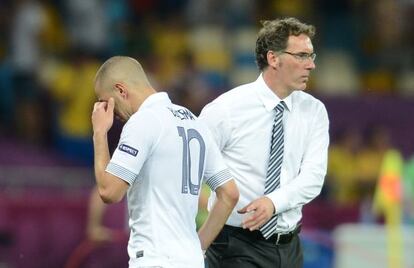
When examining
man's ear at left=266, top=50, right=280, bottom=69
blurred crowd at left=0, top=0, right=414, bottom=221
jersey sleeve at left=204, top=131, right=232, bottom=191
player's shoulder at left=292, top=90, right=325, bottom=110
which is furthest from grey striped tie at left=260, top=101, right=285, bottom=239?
blurred crowd at left=0, top=0, right=414, bottom=221

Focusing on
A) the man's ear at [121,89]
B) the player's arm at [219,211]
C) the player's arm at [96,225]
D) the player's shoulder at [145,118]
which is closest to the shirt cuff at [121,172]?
the player's shoulder at [145,118]

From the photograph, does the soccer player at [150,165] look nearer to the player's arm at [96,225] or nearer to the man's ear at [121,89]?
the man's ear at [121,89]

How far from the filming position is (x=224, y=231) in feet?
27.6

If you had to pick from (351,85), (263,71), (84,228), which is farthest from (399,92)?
A: (263,71)

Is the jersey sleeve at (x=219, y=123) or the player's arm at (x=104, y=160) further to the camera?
the jersey sleeve at (x=219, y=123)

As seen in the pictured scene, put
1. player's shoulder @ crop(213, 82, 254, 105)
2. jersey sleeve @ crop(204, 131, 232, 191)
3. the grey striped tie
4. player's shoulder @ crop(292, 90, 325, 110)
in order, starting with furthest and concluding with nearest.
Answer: player's shoulder @ crop(292, 90, 325, 110) < player's shoulder @ crop(213, 82, 254, 105) < the grey striped tie < jersey sleeve @ crop(204, 131, 232, 191)

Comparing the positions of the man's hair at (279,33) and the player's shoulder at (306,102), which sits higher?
the man's hair at (279,33)

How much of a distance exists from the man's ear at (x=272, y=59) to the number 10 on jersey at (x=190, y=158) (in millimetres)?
1003

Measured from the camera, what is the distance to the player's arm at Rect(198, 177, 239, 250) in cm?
779

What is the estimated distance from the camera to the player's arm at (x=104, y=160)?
7238 millimetres

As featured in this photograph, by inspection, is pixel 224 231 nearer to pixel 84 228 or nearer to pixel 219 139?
pixel 219 139

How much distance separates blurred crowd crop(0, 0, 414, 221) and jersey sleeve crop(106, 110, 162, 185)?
8.83 meters

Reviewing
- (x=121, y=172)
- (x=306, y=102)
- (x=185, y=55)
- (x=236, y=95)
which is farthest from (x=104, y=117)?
(x=185, y=55)

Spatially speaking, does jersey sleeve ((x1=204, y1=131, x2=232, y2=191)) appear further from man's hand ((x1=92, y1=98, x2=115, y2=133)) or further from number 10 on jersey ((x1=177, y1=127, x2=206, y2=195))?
man's hand ((x1=92, y1=98, x2=115, y2=133))
